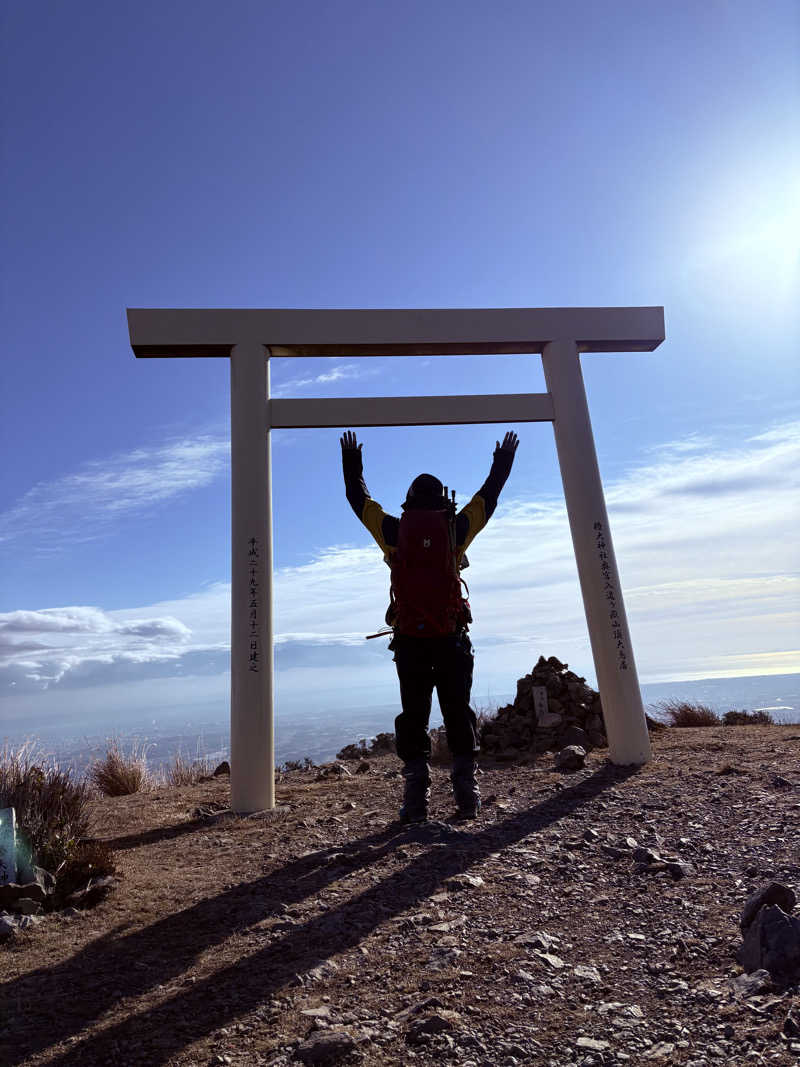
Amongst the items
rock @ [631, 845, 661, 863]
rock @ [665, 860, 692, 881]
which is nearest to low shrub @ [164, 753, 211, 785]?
rock @ [631, 845, 661, 863]

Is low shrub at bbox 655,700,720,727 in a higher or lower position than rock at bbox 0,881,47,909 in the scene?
higher

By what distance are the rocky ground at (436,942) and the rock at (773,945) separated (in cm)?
8

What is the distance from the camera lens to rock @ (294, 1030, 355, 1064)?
206cm

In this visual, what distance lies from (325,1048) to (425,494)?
130 inches

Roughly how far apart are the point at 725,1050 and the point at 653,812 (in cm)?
256

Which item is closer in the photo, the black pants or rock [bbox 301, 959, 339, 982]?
rock [bbox 301, 959, 339, 982]

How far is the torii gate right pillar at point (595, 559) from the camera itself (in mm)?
6152

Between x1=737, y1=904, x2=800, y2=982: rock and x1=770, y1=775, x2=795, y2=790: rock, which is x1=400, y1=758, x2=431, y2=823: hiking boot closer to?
x1=737, y1=904, x2=800, y2=982: rock

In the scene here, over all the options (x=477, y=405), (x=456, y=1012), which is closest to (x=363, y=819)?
(x=456, y=1012)

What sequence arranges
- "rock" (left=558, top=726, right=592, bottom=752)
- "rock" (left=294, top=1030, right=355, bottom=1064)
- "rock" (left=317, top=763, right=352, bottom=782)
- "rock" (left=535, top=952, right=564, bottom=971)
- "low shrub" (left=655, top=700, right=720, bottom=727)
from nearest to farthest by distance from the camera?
"rock" (left=294, top=1030, right=355, bottom=1064) < "rock" (left=535, top=952, right=564, bottom=971) < "rock" (left=558, top=726, right=592, bottom=752) < "rock" (left=317, top=763, right=352, bottom=782) < "low shrub" (left=655, top=700, right=720, bottom=727)

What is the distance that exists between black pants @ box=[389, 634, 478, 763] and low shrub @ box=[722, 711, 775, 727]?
597 cm

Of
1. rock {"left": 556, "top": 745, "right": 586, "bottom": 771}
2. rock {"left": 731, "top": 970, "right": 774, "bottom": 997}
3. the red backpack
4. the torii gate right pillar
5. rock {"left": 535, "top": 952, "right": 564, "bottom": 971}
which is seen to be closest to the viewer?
rock {"left": 731, "top": 970, "right": 774, "bottom": 997}

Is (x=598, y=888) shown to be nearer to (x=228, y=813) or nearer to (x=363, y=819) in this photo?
(x=363, y=819)

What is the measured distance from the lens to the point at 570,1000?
2.32m
